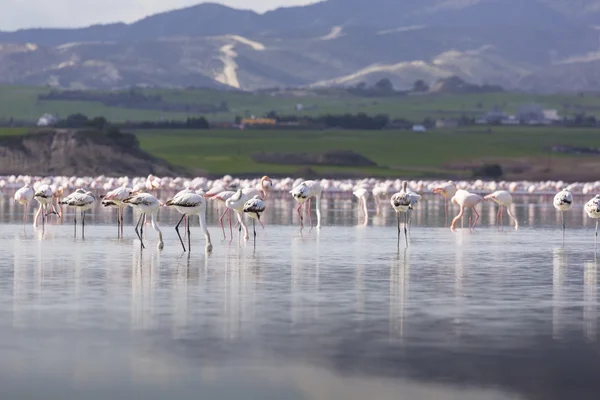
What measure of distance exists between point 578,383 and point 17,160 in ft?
325

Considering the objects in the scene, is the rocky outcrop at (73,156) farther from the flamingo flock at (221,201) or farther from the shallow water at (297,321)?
the shallow water at (297,321)

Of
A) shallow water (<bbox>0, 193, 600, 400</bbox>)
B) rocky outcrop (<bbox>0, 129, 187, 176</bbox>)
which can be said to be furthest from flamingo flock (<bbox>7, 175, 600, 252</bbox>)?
rocky outcrop (<bbox>0, 129, 187, 176</bbox>)

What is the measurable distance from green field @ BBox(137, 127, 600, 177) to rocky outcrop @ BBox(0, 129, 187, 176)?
8584mm

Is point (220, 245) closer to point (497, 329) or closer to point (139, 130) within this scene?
point (497, 329)

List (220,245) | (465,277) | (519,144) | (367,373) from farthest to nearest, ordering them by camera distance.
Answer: (519,144) → (220,245) → (465,277) → (367,373)

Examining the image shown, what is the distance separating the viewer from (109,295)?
20.9 metres

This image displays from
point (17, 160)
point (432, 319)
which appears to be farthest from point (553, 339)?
point (17, 160)

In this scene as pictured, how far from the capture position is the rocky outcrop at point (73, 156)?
108250 mm

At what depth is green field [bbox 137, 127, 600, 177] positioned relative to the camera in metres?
124

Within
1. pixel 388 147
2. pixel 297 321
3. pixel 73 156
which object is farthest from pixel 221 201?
pixel 388 147

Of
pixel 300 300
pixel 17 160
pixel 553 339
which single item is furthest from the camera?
pixel 17 160

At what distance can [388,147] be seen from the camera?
14588 cm

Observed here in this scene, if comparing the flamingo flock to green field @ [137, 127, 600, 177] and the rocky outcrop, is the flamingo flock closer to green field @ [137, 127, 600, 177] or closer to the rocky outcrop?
the rocky outcrop

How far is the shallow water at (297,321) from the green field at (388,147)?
290ft
